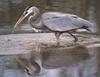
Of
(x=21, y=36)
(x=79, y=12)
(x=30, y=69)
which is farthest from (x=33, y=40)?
(x=79, y=12)

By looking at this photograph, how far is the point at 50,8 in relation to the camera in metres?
12.6

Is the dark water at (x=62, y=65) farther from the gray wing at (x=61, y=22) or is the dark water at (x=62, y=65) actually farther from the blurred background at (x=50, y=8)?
the blurred background at (x=50, y=8)

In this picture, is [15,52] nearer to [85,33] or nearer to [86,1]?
[85,33]

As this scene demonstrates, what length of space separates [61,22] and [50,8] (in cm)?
412

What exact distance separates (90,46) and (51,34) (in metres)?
1.24

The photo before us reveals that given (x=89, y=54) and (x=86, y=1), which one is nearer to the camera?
(x=89, y=54)

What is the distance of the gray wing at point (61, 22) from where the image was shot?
841 cm

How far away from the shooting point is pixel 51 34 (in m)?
9.44

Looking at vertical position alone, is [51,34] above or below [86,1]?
above

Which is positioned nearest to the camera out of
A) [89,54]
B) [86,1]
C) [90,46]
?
[89,54]

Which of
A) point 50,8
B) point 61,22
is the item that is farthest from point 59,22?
point 50,8

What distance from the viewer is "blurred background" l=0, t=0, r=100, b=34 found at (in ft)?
37.0

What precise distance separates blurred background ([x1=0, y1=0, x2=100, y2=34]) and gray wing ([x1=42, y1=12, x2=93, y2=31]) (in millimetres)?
1996

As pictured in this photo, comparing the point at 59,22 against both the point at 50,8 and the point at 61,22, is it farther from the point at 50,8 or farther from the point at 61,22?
the point at 50,8
